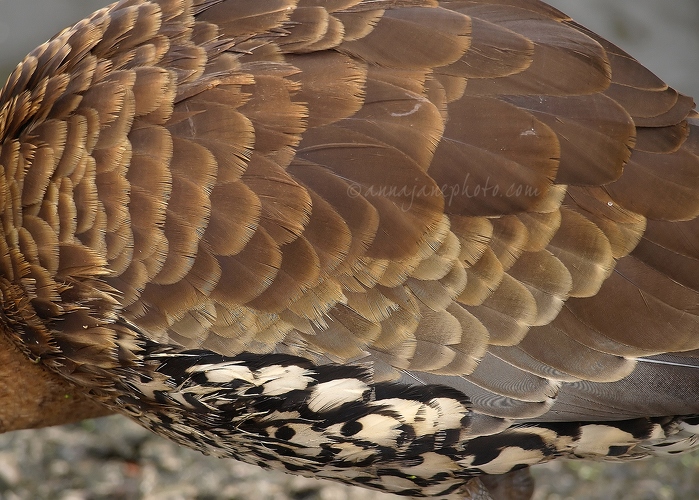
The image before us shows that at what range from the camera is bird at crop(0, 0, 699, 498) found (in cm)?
250

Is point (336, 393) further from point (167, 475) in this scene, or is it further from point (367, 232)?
point (167, 475)

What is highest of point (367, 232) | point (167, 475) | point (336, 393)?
point (367, 232)

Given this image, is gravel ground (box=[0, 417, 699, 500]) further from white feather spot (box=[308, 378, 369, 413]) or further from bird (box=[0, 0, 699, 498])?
white feather spot (box=[308, 378, 369, 413])

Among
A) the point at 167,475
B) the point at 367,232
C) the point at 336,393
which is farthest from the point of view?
the point at 167,475

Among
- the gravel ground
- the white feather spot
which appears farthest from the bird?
the gravel ground

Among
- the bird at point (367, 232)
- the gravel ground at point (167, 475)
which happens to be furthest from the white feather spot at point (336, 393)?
the gravel ground at point (167, 475)

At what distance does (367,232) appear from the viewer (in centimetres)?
251

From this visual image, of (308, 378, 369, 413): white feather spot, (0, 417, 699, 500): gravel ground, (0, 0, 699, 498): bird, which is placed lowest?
(0, 417, 699, 500): gravel ground

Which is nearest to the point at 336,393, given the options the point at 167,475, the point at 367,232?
the point at 367,232

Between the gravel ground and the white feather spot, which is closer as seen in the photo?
the white feather spot

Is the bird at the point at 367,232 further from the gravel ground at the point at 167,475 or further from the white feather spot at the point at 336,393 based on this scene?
the gravel ground at the point at 167,475

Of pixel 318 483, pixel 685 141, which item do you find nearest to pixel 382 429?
pixel 685 141

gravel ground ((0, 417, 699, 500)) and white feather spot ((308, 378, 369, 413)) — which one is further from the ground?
white feather spot ((308, 378, 369, 413))

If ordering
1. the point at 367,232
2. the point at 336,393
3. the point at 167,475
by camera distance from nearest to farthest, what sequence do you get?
the point at 367,232 → the point at 336,393 → the point at 167,475
